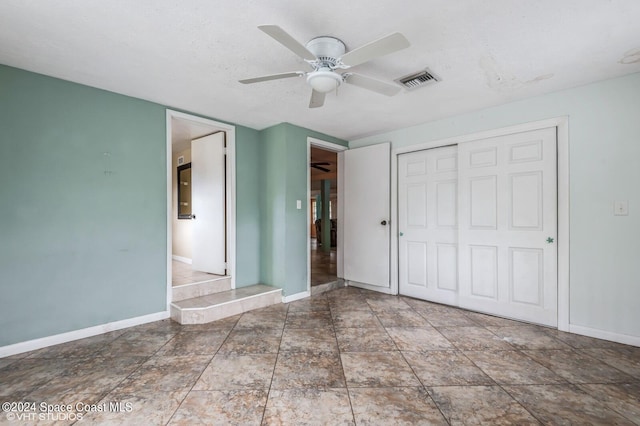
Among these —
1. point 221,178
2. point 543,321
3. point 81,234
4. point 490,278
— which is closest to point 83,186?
point 81,234

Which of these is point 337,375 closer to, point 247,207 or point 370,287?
point 370,287

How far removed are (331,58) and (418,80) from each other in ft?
3.35

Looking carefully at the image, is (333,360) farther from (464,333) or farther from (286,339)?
(464,333)

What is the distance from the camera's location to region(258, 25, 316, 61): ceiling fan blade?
150 centimetres

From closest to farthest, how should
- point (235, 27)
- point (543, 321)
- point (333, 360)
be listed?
1. point (235, 27)
2. point (333, 360)
3. point (543, 321)

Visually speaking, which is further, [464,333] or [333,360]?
[464,333]

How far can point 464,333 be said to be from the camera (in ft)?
9.18

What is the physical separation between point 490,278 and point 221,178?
368 cm

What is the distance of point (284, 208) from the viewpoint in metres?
3.87

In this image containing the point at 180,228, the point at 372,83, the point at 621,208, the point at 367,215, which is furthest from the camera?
the point at 180,228

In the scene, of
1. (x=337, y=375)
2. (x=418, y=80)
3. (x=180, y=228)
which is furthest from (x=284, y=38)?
(x=180, y=228)

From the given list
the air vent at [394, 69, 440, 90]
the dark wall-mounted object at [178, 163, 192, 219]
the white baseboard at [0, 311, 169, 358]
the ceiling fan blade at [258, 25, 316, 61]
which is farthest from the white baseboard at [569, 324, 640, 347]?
the dark wall-mounted object at [178, 163, 192, 219]

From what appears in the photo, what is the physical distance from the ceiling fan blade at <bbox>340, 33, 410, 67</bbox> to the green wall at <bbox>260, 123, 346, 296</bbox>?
211cm

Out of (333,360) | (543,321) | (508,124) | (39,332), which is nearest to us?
(333,360)
